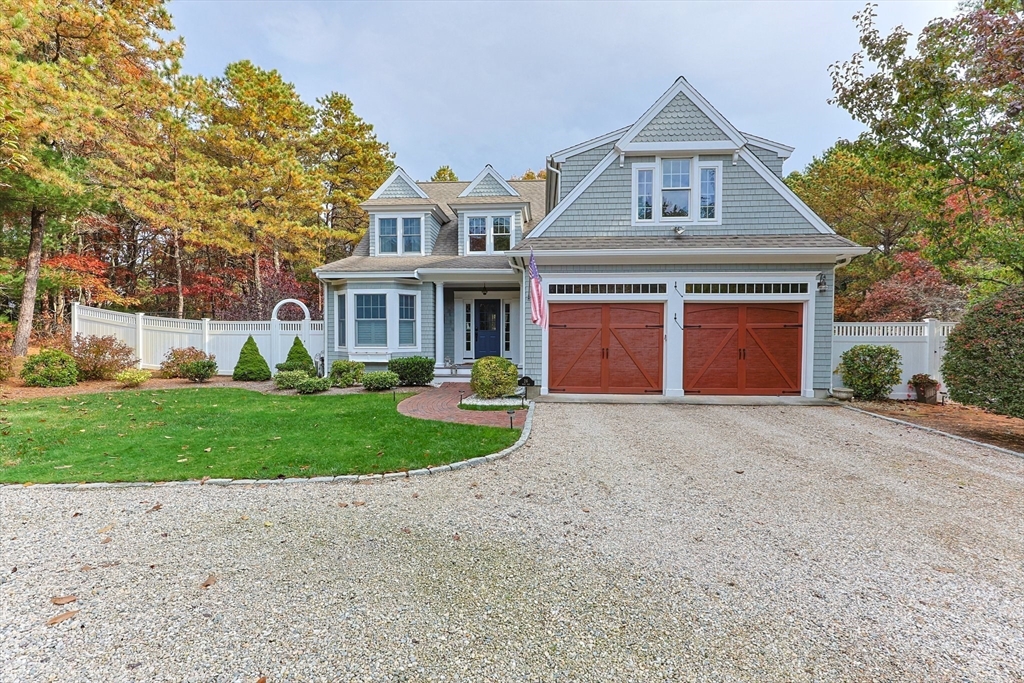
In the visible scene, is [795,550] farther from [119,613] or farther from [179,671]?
[119,613]

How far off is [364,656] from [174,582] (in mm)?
1829

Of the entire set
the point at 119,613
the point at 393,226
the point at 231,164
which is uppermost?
the point at 231,164

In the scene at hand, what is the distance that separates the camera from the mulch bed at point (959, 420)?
24.7ft

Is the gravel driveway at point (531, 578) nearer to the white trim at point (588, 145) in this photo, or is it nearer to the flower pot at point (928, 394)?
the flower pot at point (928, 394)

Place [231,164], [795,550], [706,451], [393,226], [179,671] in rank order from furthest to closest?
[231,164], [393,226], [706,451], [795,550], [179,671]

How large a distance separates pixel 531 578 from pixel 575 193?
32.2 ft

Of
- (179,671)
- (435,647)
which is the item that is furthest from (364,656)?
(179,671)

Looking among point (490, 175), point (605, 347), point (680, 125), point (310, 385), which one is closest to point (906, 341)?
point (605, 347)

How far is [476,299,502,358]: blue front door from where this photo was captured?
16250mm

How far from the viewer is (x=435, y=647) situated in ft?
8.30

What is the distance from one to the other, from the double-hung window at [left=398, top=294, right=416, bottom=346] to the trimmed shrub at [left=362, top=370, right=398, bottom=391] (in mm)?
2036

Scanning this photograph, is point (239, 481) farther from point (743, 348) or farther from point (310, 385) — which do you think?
point (743, 348)

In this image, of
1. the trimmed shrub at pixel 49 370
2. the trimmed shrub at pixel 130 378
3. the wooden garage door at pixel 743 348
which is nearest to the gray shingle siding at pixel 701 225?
the wooden garage door at pixel 743 348

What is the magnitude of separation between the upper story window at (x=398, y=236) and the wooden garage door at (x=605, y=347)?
718 centimetres
